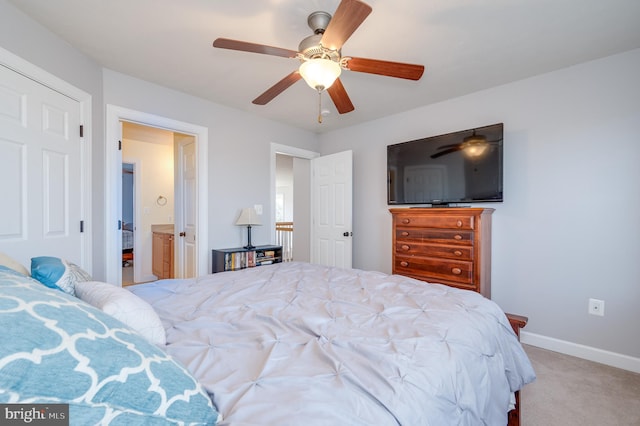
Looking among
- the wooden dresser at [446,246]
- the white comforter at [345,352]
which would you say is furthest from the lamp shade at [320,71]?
the wooden dresser at [446,246]

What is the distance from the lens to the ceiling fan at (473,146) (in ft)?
9.32

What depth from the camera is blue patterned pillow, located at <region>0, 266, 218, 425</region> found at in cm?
47

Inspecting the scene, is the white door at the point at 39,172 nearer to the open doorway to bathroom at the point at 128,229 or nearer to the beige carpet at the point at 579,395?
the open doorway to bathroom at the point at 128,229

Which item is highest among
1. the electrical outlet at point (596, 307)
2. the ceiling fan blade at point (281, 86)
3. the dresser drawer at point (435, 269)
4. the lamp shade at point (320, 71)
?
the ceiling fan blade at point (281, 86)

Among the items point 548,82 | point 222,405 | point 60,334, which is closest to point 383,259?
point 548,82

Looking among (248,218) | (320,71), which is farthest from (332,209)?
(320,71)

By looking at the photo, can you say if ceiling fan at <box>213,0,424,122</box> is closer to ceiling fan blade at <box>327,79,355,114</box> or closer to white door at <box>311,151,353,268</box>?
ceiling fan blade at <box>327,79,355,114</box>

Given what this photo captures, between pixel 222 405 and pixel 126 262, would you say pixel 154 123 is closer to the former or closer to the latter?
pixel 222 405

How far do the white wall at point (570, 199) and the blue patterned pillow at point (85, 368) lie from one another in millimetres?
3132

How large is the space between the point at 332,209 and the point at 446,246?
174cm

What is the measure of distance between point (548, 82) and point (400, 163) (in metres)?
1.54

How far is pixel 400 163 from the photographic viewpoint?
351 centimetres

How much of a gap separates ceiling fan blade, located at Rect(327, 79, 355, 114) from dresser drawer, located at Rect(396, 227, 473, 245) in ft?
4.69

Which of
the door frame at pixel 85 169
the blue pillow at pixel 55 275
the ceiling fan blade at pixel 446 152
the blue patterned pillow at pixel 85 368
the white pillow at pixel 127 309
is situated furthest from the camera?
the ceiling fan blade at pixel 446 152
